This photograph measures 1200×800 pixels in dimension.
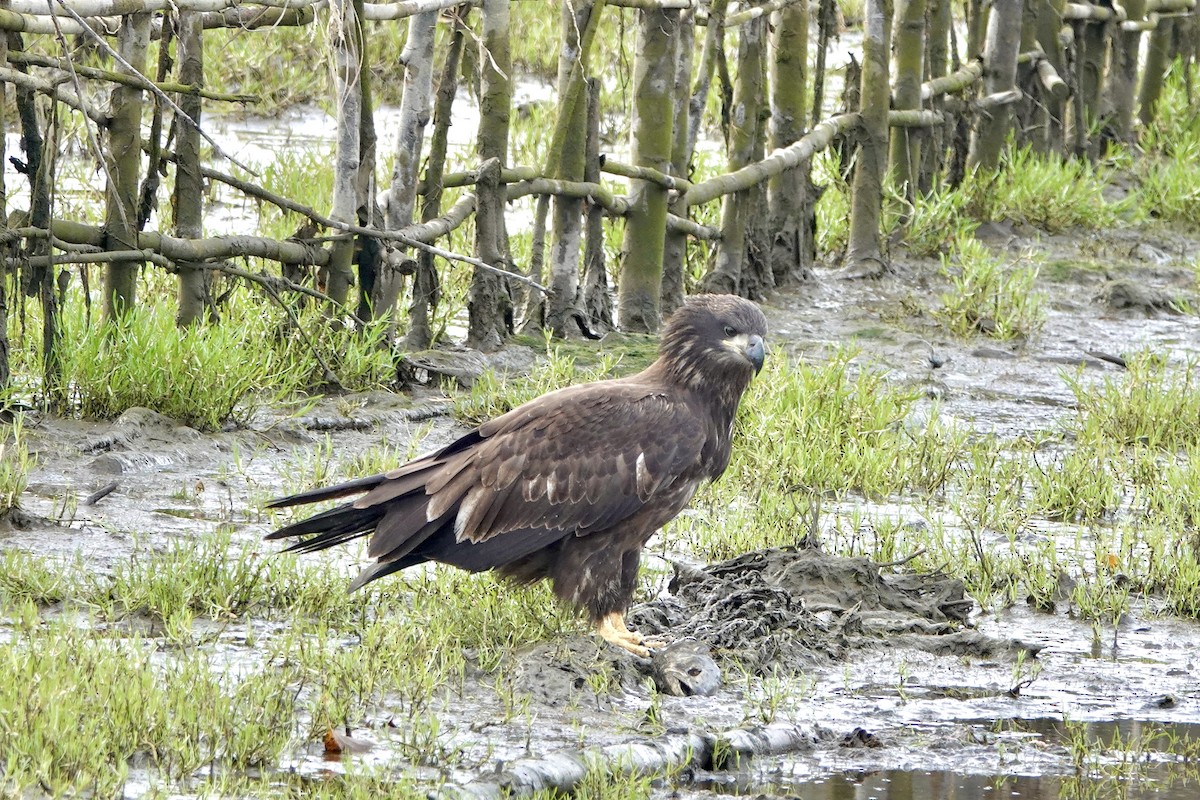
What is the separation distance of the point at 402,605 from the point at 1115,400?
418 cm

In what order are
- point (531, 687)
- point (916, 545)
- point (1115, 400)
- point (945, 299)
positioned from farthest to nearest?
point (945, 299) < point (1115, 400) < point (916, 545) < point (531, 687)

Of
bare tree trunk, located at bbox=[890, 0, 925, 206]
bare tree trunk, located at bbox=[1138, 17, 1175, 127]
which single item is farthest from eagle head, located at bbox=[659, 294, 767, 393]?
bare tree trunk, located at bbox=[1138, 17, 1175, 127]

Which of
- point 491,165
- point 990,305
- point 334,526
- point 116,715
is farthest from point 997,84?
point 116,715

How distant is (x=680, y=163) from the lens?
360 inches

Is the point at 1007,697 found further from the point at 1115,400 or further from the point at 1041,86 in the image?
the point at 1041,86

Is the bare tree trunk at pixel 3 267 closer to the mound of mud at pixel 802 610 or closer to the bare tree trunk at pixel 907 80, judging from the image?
the mound of mud at pixel 802 610

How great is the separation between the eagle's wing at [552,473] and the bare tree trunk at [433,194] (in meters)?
2.69

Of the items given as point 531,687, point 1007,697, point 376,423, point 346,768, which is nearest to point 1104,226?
point 376,423

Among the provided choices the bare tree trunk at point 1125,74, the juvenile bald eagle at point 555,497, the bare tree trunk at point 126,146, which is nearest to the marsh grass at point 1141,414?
the juvenile bald eagle at point 555,497

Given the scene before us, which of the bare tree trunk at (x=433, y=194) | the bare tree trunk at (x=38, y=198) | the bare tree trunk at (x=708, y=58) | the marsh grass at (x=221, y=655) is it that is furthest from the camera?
the bare tree trunk at (x=708, y=58)

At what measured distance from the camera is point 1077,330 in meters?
10.3

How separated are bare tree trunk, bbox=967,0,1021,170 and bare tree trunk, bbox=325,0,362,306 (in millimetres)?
6096

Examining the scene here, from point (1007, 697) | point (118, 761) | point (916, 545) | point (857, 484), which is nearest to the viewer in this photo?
point (118, 761)

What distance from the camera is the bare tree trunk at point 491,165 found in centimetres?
783
